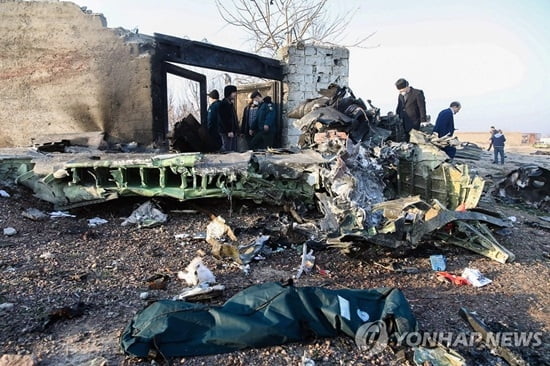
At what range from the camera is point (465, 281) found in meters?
3.55

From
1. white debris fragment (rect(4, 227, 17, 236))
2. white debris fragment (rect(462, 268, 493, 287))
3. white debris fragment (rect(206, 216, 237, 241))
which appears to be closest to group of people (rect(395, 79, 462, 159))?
white debris fragment (rect(462, 268, 493, 287))

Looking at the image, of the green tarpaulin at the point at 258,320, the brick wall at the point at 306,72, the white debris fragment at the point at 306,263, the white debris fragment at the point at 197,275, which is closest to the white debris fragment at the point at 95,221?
the white debris fragment at the point at 197,275

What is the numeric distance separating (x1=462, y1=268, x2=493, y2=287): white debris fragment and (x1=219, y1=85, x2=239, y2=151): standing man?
5385 mm

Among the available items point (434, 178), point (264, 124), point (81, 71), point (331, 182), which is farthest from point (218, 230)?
point (81, 71)

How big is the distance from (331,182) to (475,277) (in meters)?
1.71

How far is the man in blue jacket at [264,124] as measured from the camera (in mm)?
7930

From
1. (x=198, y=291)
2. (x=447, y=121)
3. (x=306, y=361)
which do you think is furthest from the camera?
(x=447, y=121)

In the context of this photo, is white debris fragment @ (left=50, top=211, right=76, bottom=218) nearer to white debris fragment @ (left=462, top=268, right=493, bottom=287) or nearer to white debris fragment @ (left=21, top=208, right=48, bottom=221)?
white debris fragment @ (left=21, top=208, right=48, bottom=221)

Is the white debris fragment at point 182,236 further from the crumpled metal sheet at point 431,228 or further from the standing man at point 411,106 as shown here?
the standing man at point 411,106

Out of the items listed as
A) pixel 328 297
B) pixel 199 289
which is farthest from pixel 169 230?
pixel 328 297

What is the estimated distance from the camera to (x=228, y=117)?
7.94 metres

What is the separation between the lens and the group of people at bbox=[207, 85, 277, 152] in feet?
25.3

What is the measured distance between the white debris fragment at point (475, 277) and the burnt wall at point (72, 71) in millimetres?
6058

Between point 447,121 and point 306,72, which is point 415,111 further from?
point 306,72
